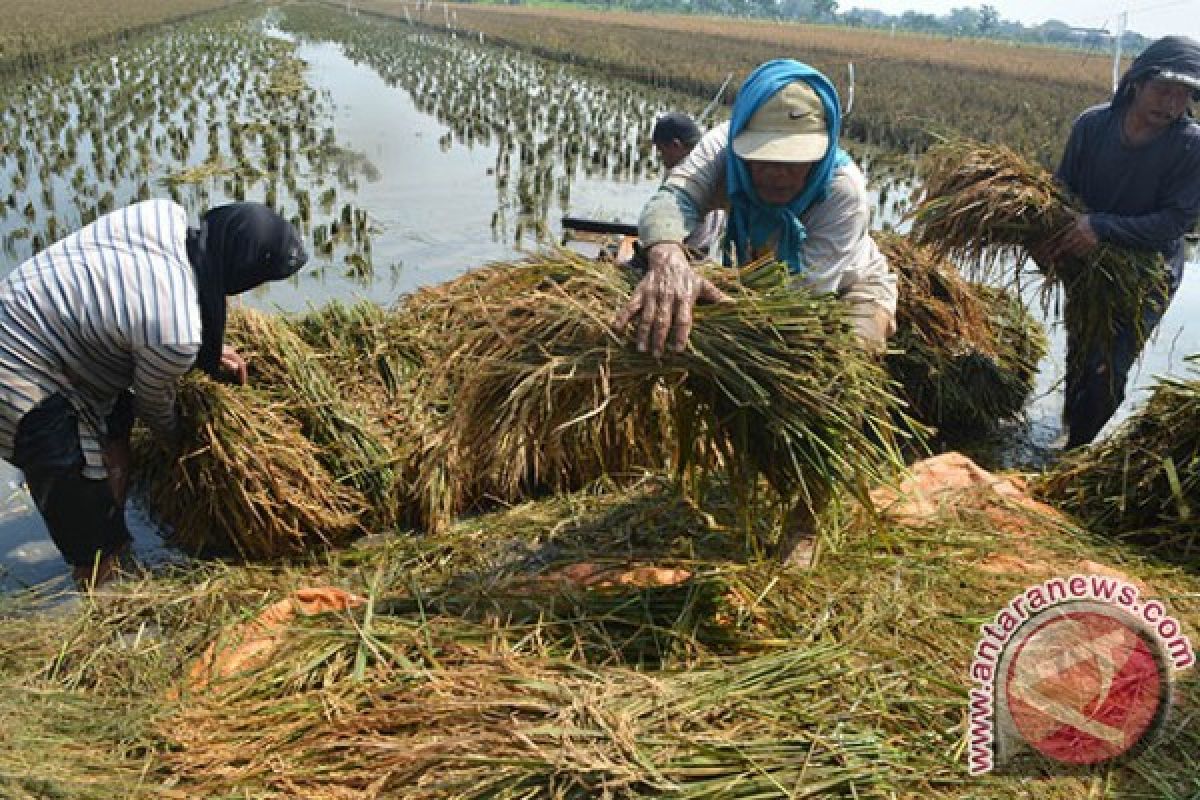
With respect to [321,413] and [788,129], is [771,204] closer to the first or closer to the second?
[788,129]

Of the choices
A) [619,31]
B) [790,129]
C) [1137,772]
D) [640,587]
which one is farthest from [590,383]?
[619,31]

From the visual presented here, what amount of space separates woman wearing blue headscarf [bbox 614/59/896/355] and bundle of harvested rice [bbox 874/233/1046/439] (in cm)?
142

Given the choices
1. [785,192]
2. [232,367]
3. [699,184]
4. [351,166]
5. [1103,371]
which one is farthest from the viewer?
[351,166]

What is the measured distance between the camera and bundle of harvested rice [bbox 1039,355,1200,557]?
2766 mm

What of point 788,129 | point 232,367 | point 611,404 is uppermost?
point 788,129

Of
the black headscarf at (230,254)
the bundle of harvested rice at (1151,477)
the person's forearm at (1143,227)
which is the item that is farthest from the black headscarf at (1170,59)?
the black headscarf at (230,254)

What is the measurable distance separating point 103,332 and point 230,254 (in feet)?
1.43

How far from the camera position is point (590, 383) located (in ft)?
6.82

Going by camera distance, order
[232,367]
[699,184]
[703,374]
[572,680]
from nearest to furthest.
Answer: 1. [572,680]
2. [703,374]
3. [699,184]
4. [232,367]

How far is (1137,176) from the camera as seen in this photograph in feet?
11.7

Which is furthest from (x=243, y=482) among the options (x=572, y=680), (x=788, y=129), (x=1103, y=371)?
(x=1103, y=371)

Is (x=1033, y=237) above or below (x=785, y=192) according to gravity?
below

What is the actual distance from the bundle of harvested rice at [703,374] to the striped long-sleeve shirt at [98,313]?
827mm

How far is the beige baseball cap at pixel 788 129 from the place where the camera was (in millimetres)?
2314
